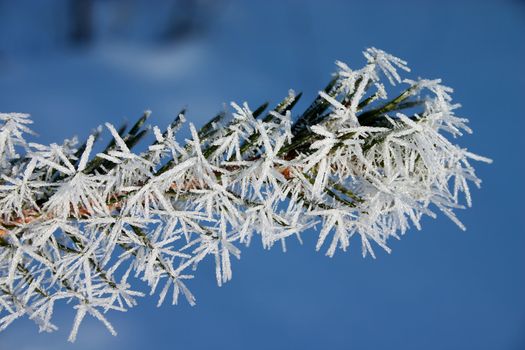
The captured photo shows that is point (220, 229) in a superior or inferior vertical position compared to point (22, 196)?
inferior

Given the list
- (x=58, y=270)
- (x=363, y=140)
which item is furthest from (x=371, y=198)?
(x=58, y=270)

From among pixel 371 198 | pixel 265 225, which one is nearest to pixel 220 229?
pixel 265 225

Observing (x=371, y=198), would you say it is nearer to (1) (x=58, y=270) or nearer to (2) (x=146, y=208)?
(2) (x=146, y=208)

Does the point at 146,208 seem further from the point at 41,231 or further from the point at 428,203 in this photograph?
the point at 428,203

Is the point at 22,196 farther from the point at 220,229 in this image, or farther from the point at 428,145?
the point at 428,145

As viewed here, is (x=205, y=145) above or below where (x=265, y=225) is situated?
above

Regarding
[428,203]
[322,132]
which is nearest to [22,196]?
[322,132]
